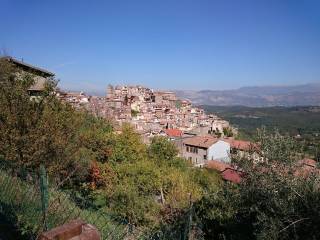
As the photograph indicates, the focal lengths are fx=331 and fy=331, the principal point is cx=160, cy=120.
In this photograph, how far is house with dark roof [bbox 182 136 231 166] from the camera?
6328 centimetres

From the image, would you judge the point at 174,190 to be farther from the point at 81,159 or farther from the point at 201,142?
the point at 201,142

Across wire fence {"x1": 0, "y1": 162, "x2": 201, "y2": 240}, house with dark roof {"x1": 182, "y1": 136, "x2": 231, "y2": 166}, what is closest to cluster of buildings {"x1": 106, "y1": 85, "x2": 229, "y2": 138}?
house with dark roof {"x1": 182, "y1": 136, "x2": 231, "y2": 166}

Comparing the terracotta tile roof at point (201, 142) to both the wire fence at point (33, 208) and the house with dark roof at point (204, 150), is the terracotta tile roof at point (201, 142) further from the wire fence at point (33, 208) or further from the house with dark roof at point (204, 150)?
the wire fence at point (33, 208)

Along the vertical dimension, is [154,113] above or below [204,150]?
above

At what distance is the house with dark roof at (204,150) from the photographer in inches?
2491

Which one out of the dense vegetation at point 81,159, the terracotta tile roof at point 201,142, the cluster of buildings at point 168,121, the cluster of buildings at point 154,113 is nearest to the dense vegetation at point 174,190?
the dense vegetation at point 81,159

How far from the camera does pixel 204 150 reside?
63719 mm

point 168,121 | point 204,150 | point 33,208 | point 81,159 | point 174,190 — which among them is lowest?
point 204,150

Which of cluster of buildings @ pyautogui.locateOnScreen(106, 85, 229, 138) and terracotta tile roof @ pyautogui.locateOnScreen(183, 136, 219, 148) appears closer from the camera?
terracotta tile roof @ pyautogui.locateOnScreen(183, 136, 219, 148)

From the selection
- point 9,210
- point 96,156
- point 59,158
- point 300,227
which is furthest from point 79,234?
point 96,156

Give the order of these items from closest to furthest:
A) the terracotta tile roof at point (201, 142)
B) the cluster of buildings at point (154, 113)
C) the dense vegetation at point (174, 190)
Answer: the dense vegetation at point (174, 190) → the terracotta tile roof at point (201, 142) → the cluster of buildings at point (154, 113)

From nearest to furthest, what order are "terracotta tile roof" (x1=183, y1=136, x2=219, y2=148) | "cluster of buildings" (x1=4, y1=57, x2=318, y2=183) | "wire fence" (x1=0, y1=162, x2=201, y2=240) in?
"wire fence" (x1=0, y1=162, x2=201, y2=240) < "cluster of buildings" (x1=4, y1=57, x2=318, y2=183) < "terracotta tile roof" (x1=183, y1=136, x2=219, y2=148)

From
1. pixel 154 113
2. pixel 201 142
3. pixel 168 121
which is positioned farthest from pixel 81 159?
pixel 154 113

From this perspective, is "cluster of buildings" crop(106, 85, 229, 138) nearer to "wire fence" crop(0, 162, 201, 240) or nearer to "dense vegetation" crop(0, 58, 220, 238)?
"dense vegetation" crop(0, 58, 220, 238)
